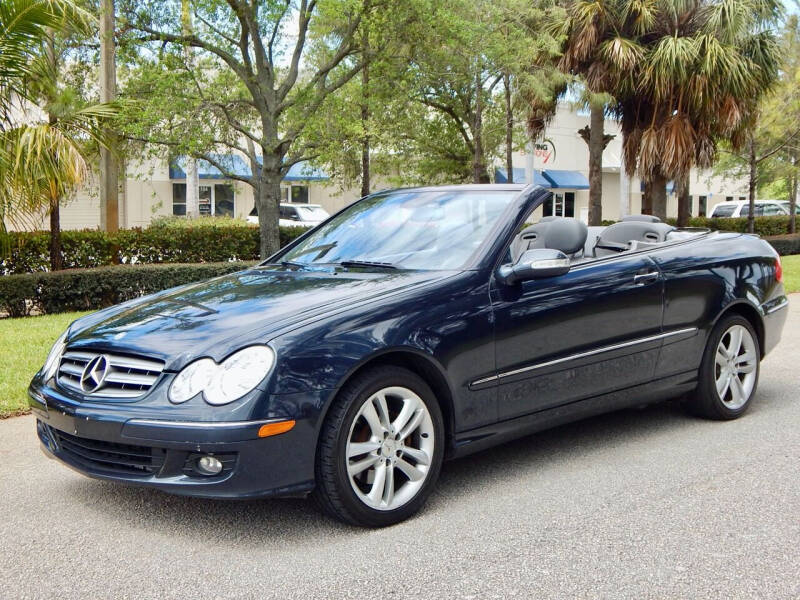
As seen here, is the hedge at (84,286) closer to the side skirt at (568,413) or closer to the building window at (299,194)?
the side skirt at (568,413)

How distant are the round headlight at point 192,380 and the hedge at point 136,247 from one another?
8.69m

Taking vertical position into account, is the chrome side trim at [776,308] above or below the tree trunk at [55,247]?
below

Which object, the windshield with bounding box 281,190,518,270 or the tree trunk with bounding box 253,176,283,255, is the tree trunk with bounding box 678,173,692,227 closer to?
the tree trunk with bounding box 253,176,283,255

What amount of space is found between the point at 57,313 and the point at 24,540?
9.32 metres

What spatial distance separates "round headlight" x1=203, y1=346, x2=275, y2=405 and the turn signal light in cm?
16

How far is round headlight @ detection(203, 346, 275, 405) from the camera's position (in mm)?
3479

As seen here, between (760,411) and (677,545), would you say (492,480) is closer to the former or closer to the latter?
(677,545)

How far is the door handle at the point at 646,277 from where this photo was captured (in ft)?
16.5

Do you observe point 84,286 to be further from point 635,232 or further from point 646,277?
point 646,277

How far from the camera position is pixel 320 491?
3.70 metres

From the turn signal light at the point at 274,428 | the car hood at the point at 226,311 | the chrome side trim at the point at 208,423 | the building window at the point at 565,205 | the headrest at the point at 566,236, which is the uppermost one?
the building window at the point at 565,205

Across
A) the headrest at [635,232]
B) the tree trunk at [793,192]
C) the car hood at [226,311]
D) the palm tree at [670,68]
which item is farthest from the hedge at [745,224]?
the car hood at [226,311]

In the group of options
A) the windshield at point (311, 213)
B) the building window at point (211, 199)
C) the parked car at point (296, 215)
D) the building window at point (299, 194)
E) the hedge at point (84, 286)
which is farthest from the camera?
the building window at point (299, 194)

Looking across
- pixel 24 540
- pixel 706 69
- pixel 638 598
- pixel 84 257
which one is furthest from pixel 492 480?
pixel 706 69
